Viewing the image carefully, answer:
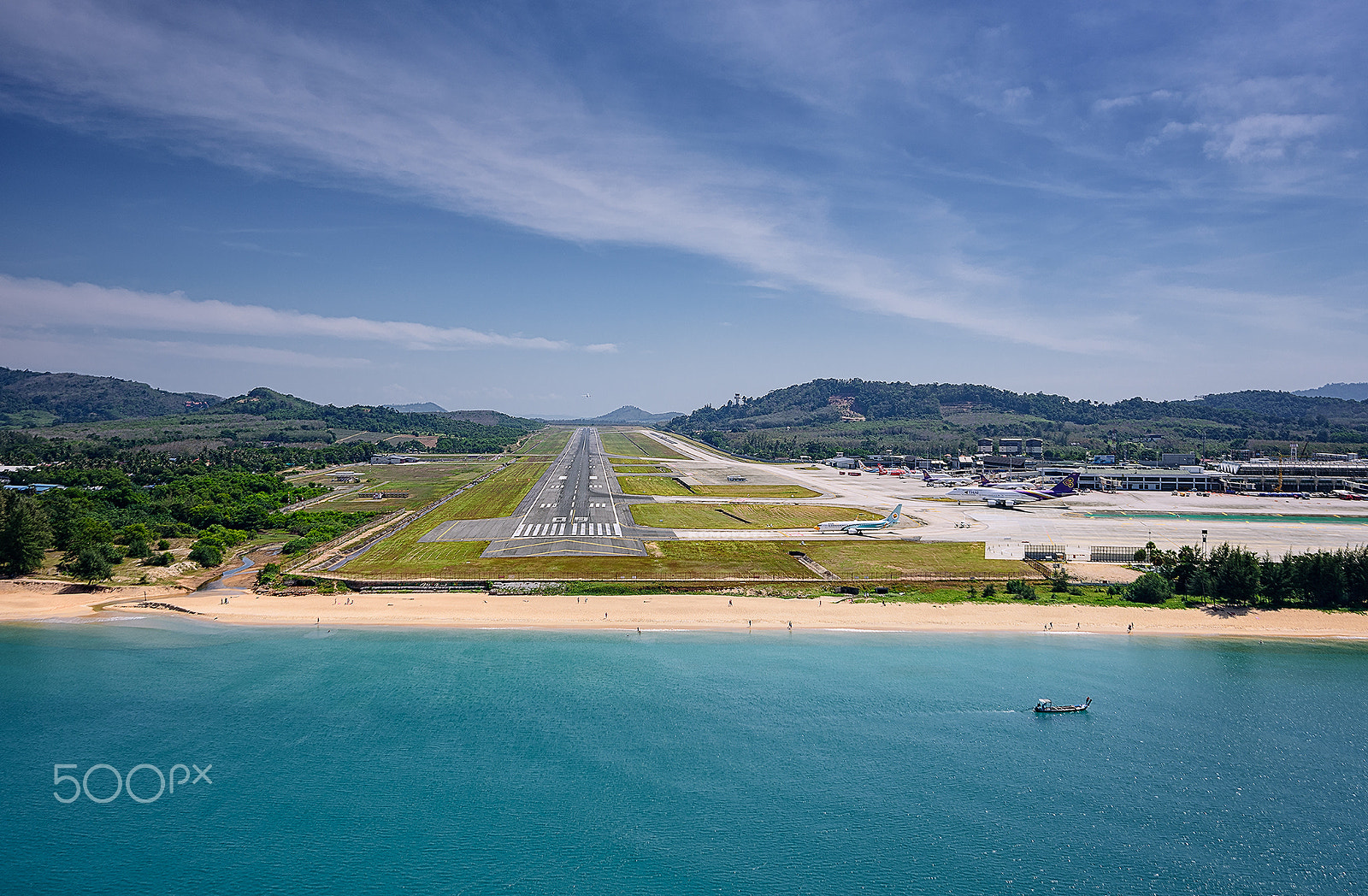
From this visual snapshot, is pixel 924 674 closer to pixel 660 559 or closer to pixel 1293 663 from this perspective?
pixel 1293 663

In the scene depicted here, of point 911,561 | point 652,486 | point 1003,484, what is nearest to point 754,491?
point 652,486

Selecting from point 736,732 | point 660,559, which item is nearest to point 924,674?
point 736,732

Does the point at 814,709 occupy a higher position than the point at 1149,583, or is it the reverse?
the point at 1149,583

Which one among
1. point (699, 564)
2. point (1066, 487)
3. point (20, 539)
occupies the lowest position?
point (699, 564)

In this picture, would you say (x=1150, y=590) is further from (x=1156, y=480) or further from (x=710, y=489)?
(x=1156, y=480)

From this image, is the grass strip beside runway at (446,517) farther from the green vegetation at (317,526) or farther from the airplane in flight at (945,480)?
the airplane in flight at (945,480)

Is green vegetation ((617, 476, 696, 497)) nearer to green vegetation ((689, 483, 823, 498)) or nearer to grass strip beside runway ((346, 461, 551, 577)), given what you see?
green vegetation ((689, 483, 823, 498))

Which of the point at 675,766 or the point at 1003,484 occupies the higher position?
the point at 1003,484
